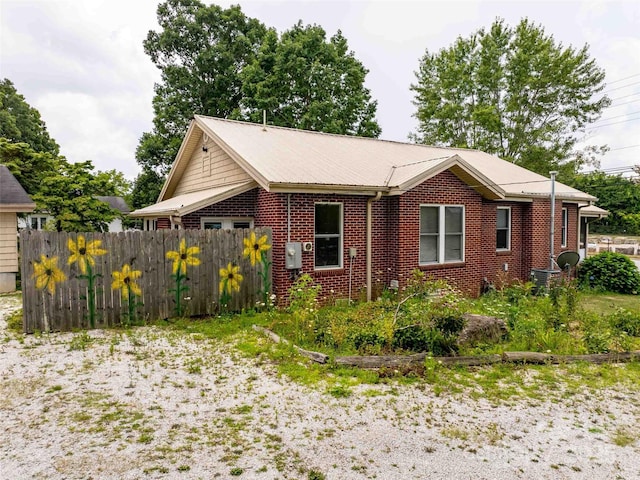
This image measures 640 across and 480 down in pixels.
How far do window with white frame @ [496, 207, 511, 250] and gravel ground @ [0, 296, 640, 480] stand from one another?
371 inches

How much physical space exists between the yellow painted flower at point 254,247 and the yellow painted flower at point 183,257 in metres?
1.07

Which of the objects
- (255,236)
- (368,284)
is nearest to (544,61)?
(368,284)

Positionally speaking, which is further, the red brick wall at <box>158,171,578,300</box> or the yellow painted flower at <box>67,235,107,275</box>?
the red brick wall at <box>158,171,578,300</box>

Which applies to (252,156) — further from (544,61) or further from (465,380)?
(544,61)

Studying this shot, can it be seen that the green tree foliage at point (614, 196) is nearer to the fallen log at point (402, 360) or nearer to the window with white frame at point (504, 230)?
the window with white frame at point (504, 230)

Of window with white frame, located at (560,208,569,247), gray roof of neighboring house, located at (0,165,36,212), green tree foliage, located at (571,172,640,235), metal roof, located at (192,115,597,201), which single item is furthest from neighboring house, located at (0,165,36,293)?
green tree foliage, located at (571,172,640,235)

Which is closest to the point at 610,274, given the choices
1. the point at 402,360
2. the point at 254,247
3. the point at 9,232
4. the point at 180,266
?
the point at 402,360

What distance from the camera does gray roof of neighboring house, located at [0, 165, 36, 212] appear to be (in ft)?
41.8

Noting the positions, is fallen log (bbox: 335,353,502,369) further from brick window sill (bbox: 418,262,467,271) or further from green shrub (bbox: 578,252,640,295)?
green shrub (bbox: 578,252,640,295)

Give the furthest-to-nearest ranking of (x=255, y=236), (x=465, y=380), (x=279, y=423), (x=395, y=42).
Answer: (x=395, y=42) < (x=255, y=236) < (x=465, y=380) < (x=279, y=423)

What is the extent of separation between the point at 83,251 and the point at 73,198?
11.0 metres

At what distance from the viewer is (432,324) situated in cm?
670

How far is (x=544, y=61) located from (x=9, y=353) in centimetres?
3106

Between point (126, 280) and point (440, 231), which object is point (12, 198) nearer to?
point (126, 280)
